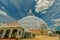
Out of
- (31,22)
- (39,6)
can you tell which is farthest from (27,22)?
(39,6)

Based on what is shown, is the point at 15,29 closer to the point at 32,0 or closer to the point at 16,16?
the point at 16,16

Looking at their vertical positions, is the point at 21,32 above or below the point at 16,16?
below

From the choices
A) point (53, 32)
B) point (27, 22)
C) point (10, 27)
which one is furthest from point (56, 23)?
point (10, 27)

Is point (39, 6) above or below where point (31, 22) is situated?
above

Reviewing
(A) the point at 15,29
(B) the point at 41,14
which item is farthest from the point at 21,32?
(B) the point at 41,14

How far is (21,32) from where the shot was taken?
780 cm

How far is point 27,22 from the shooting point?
7.97 m

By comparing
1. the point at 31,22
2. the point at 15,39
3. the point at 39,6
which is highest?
the point at 39,6

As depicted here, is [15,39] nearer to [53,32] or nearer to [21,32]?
[21,32]

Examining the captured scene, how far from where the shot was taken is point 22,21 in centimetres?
794

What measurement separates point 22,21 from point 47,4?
0.95 metres

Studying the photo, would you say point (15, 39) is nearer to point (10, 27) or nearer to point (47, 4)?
point (10, 27)

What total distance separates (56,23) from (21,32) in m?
1.09

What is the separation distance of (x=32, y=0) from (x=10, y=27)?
3.56ft
